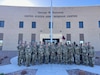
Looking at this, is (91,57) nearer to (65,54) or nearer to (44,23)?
(65,54)

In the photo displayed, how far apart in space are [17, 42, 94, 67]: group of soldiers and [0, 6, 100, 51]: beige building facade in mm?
15968

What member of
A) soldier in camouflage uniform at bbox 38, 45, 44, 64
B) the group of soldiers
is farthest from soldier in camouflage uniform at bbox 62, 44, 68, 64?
soldier in camouflage uniform at bbox 38, 45, 44, 64

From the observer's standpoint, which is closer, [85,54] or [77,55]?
[85,54]

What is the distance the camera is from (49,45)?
1026cm

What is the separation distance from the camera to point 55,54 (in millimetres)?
Answer: 10211

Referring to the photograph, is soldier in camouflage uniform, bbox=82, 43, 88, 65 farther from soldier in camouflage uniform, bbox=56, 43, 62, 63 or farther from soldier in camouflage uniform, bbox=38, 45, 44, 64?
soldier in camouflage uniform, bbox=38, 45, 44, 64

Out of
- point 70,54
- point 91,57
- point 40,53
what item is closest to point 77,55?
point 70,54

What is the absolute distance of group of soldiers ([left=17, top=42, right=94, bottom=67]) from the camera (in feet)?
32.2

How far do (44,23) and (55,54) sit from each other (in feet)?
54.2

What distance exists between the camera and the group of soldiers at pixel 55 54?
9.81 metres

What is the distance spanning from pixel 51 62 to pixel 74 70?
242 cm

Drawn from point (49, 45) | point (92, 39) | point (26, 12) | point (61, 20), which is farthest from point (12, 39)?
point (49, 45)

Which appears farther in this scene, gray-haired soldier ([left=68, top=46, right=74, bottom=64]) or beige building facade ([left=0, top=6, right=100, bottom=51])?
beige building facade ([left=0, top=6, right=100, bottom=51])

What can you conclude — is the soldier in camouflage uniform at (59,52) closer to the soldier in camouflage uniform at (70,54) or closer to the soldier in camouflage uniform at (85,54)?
the soldier in camouflage uniform at (70,54)
